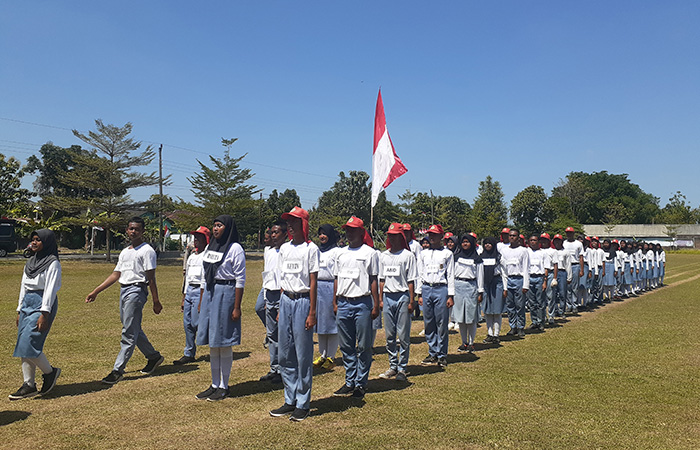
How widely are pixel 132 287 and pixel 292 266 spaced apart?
271 cm

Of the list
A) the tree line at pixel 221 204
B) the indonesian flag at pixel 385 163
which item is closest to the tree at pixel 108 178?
the tree line at pixel 221 204

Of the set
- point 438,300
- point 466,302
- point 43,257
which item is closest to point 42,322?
point 43,257

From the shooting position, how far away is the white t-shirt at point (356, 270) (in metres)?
6.14

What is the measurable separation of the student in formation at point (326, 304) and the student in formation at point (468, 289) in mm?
2278

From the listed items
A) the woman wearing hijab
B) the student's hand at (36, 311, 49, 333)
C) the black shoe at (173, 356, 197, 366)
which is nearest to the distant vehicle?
the black shoe at (173, 356, 197, 366)

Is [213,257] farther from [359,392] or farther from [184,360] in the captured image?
[184,360]

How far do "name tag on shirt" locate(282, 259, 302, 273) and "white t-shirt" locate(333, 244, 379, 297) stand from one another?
35.6 inches

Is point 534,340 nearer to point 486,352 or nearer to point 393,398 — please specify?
point 486,352

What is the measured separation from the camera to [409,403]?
591 cm

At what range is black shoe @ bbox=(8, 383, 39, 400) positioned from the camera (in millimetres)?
6002

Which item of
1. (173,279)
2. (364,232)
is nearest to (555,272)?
(364,232)

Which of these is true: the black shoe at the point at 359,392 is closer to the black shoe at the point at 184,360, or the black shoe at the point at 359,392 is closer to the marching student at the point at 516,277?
the black shoe at the point at 184,360

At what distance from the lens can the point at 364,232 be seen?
6555 mm

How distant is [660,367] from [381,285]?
4.36 metres
